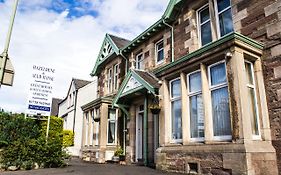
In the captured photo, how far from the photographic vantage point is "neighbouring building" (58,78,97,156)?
2407 cm

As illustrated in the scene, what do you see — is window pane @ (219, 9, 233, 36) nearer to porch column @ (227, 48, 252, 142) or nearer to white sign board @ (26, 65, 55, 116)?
porch column @ (227, 48, 252, 142)

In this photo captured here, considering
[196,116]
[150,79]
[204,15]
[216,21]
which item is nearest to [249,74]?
[196,116]

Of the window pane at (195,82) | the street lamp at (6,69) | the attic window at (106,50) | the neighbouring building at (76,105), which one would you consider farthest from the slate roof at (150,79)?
the neighbouring building at (76,105)

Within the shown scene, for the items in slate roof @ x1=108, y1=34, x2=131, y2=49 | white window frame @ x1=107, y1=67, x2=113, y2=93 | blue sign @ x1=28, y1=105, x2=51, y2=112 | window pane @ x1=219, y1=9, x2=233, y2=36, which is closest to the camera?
window pane @ x1=219, y1=9, x2=233, y2=36

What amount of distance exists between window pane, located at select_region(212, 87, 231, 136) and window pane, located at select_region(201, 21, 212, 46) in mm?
2827

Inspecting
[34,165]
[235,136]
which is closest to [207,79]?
[235,136]

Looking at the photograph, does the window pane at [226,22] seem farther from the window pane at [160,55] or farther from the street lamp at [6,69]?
the street lamp at [6,69]

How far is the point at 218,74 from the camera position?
764 centimetres

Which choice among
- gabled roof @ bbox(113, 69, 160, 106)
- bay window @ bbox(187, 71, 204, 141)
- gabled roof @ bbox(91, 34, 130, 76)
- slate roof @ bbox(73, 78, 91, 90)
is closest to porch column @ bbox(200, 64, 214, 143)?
bay window @ bbox(187, 71, 204, 141)

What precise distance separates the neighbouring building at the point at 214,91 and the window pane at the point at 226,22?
4 cm

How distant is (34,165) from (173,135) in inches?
217

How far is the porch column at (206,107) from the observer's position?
745 centimetres

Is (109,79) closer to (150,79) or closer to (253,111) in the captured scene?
(150,79)

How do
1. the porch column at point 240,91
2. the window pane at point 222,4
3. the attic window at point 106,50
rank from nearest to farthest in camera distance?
the porch column at point 240,91 → the window pane at point 222,4 → the attic window at point 106,50
